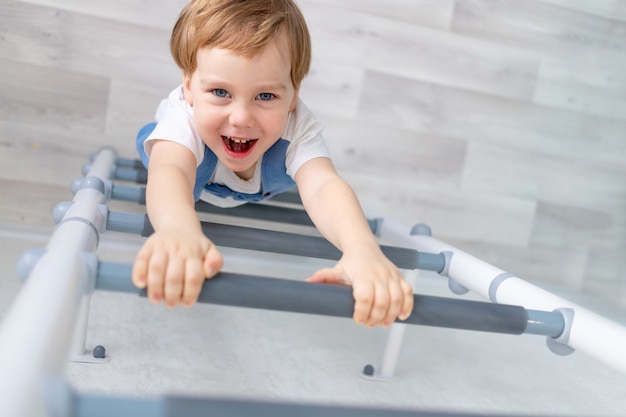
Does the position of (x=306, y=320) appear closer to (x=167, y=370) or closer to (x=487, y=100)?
(x=167, y=370)

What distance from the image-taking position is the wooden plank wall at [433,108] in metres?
1.48

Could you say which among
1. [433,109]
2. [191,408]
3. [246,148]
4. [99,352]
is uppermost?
[433,109]

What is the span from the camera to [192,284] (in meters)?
0.56

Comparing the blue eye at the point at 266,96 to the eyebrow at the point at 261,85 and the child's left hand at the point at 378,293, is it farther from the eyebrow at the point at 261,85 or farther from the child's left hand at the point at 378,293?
the child's left hand at the point at 378,293

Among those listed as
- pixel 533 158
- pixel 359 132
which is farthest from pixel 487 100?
pixel 359 132

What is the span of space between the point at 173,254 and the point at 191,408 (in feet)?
0.68

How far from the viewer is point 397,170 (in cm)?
170

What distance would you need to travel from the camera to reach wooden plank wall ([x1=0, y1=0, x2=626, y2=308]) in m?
1.48

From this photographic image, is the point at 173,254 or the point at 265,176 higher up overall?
the point at 265,176

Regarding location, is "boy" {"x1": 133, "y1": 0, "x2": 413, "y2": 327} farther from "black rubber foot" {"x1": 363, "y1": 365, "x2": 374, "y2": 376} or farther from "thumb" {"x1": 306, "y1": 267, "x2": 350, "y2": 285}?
"black rubber foot" {"x1": 363, "y1": 365, "x2": 374, "y2": 376}

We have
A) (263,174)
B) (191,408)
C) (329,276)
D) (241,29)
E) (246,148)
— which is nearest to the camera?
(191,408)

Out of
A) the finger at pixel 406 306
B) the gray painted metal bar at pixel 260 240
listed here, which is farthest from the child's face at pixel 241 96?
the finger at pixel 406 306

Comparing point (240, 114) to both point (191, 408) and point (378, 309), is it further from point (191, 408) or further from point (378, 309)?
point (191, 408)

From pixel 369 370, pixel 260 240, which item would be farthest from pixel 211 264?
pixel 369 370
